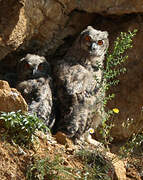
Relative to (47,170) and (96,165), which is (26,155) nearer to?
(47,170)

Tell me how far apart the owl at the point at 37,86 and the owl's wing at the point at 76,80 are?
20cm

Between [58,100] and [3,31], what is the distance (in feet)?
3.25

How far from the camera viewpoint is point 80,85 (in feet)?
14.8

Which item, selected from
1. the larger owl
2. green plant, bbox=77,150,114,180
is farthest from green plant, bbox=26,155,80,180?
the larger owl

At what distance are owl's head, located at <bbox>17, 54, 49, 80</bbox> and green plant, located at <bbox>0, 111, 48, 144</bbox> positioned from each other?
1426mm

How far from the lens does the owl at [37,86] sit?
430 centimetres

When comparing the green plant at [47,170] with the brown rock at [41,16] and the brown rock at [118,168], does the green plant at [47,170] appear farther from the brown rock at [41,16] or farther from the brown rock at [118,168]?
the brown rock at [41,16]

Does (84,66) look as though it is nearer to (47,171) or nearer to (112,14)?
(112,14)

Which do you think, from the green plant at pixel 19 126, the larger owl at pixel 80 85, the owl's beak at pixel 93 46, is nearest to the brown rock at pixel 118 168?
the larger owl at pixel 80 85

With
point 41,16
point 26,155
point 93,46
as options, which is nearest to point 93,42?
point 93,46

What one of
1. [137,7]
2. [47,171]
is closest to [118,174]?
[47,171]

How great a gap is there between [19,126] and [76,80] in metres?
1.52

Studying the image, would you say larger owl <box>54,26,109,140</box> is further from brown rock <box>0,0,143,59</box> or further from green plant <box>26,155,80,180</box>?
green plant <box>26,155,80,180</box>

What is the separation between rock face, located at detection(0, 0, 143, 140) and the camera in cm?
458
